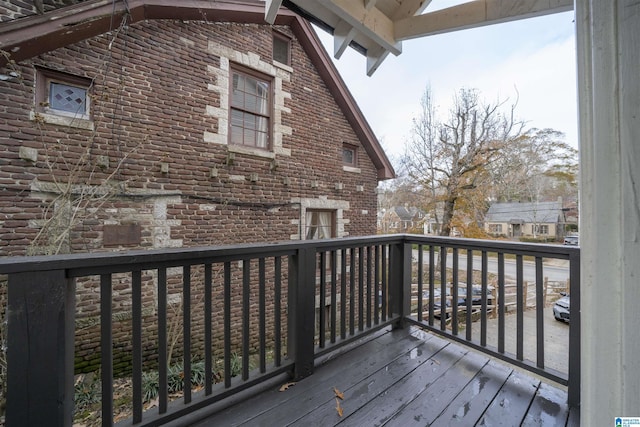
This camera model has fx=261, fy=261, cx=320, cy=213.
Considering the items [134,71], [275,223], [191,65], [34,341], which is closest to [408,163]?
[275,223]

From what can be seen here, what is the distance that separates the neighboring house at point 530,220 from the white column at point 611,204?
13.7 meters

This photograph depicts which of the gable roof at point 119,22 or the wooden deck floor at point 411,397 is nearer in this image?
the wooden deck floor at point 411,397

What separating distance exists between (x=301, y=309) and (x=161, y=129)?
11.8ft

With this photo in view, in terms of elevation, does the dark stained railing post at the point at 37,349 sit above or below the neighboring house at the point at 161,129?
below

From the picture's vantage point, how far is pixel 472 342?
194 centimetres

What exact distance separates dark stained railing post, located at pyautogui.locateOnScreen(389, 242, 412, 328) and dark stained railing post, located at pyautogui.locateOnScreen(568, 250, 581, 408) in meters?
1.12

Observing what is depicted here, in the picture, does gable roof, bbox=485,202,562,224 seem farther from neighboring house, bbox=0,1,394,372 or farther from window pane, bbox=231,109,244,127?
window pane, bbox=231,109,244,127

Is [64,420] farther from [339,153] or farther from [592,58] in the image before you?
[339,153]

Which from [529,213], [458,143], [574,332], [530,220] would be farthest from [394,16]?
[530,220]

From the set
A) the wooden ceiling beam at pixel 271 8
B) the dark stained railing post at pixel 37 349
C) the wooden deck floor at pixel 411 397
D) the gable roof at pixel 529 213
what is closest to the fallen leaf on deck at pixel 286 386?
the wooden deck floor at pixel 411 397

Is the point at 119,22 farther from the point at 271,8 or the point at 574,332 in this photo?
the point at 574,332

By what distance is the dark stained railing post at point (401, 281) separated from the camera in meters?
2.43

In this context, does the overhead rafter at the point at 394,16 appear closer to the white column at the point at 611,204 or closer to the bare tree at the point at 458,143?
the white column at the point at 611,204

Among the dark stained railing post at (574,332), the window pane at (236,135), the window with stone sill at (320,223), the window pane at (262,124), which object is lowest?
the dark stained railing post at (574,332)
